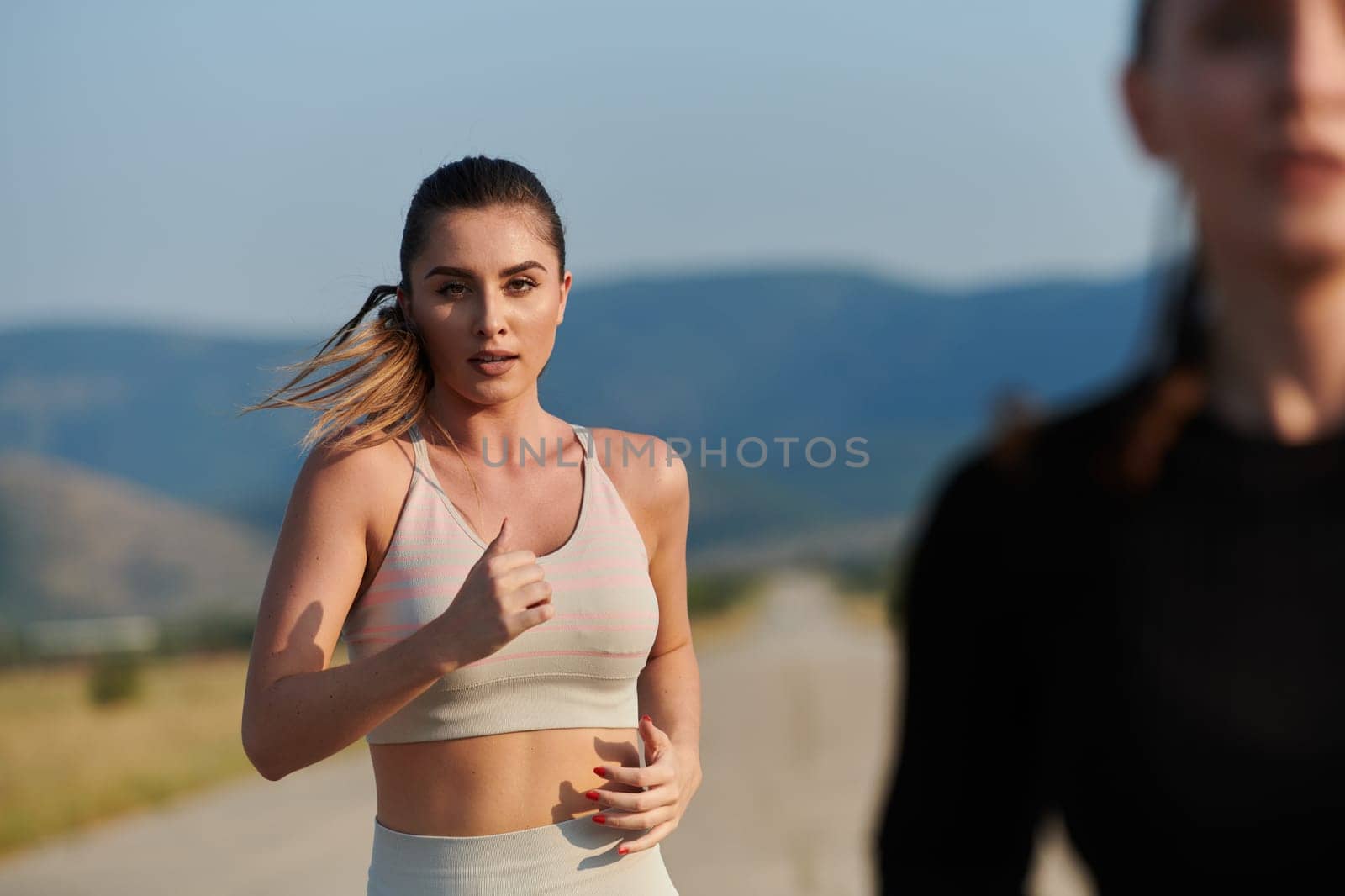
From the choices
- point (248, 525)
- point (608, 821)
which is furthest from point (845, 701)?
point (248, 525)

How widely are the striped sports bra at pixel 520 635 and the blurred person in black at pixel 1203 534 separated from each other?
1612 millimetres

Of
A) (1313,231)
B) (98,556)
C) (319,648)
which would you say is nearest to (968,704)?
(1313,231)

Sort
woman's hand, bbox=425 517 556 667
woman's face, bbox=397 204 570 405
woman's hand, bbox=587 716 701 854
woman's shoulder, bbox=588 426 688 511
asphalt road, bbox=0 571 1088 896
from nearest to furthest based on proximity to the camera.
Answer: woman's hand, bbox=425 517 556 667 < woman's hand, bbox=587 716 701 854 < woman's face, bbox=397 204 570 405 < woman's shoulder, bbox=588 426 688 511 < asphalt road, bbox=0 571 1088 896

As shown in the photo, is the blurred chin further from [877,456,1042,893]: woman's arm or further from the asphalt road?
the asphalt road

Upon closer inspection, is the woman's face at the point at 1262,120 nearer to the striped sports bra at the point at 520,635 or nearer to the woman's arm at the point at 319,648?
the woman's arm at the point at 319,648

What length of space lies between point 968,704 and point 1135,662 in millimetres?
132

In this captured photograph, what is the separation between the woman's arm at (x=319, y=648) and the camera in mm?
2533

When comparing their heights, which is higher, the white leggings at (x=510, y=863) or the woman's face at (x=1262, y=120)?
the woman's face at (x=1262, y=120)

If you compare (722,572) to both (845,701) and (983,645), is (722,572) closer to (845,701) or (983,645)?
(845,701)

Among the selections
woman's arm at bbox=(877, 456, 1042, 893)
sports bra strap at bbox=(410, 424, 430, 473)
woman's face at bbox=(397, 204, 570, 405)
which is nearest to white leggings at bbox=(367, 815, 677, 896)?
sports bra strap at bbox=(410, 424, 430, 473)

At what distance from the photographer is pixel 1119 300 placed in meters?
144

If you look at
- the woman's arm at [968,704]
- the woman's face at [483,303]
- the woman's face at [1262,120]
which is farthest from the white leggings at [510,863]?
the woman's face at [1262,120]

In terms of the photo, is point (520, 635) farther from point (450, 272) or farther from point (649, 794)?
point (450, 272)

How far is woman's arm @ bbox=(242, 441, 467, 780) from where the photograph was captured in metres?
2.53
